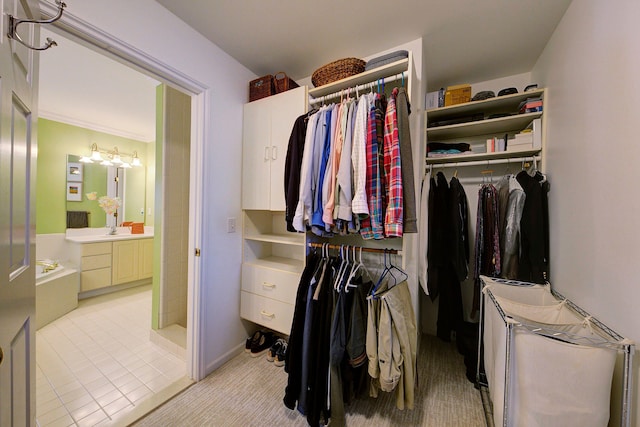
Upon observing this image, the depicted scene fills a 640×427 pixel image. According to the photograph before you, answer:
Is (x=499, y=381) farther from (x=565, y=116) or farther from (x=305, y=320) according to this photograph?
(x=565, y=116)

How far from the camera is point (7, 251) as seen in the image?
2.04ft

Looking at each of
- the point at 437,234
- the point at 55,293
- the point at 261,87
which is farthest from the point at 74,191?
the point at 437,234

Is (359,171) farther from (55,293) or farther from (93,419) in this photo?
(55,293)

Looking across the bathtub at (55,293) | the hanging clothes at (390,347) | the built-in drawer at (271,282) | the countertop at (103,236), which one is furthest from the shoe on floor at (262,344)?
the countertop at (103,236)

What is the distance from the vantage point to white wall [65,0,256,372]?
1362mm

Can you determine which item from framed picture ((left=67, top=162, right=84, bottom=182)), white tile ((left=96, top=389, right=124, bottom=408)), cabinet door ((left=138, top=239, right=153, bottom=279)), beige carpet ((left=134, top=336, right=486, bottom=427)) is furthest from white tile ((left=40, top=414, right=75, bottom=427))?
framed picture ((left=67, top=162, right=84, bottom=182))

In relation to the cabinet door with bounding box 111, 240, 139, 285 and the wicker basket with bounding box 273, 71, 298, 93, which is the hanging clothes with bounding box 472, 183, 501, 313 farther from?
the cabinet door with bounding box 111, 240, 139, 285

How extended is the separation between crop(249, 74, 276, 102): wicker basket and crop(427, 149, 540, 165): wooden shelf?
4.91 feet

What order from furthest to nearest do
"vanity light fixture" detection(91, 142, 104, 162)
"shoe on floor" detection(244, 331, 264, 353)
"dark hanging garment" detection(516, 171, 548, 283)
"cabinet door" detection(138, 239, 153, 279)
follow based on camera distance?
"cabinet door" detection(138, 239, 153, 279), "vanity light fixture" detection(91, 142, 104, 162), "shoe on floor" detection(244, 331, 264, 353), "dark hanging garment" detection(516, 171, 548, 283)

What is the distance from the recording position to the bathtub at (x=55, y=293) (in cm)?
231

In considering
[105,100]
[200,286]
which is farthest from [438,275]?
[105,100]

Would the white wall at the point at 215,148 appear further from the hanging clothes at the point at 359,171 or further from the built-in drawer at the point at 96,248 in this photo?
the built-in drawer at the point at 96,248

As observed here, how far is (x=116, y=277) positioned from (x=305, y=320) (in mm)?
3453

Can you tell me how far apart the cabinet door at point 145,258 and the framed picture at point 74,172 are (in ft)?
4.07
